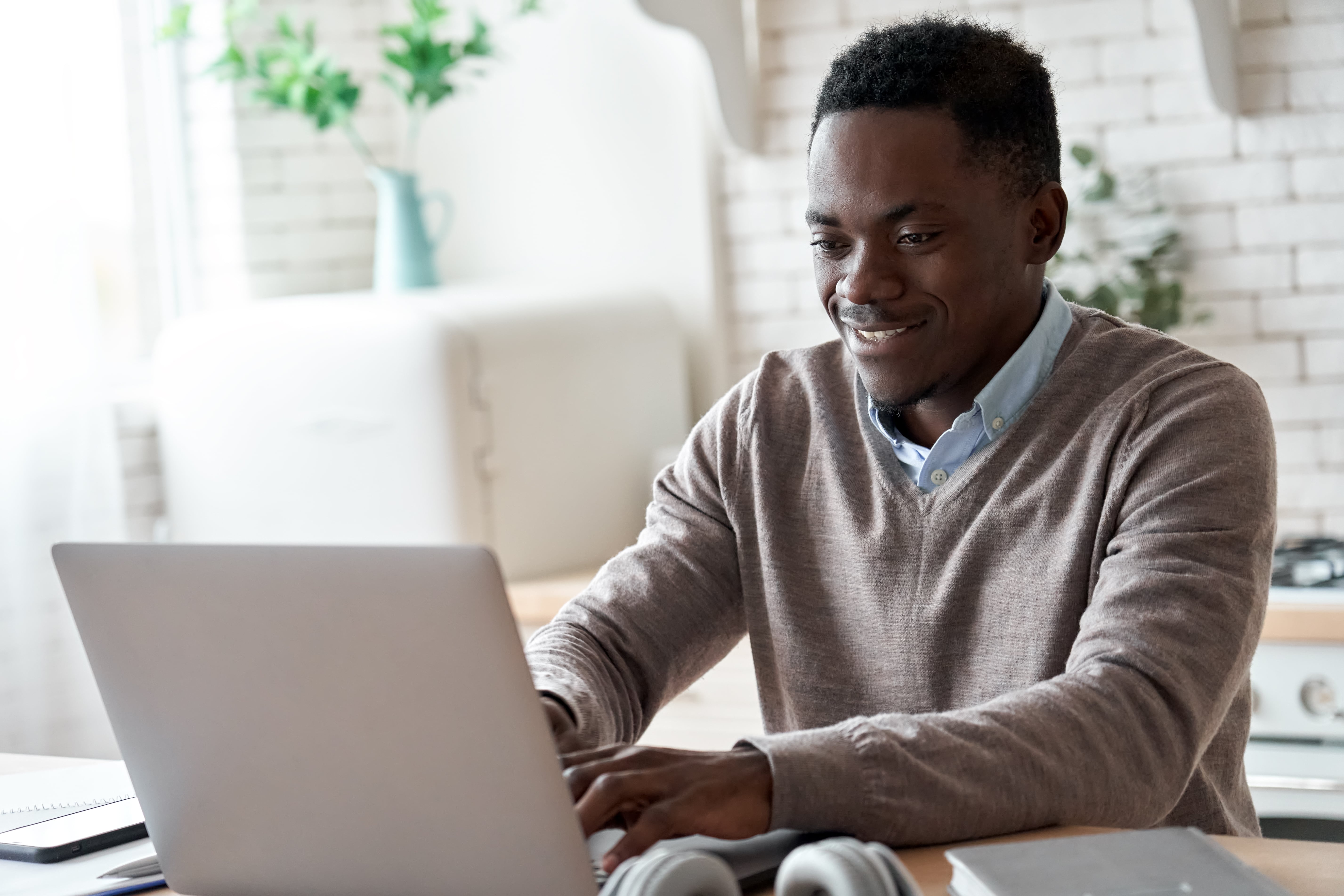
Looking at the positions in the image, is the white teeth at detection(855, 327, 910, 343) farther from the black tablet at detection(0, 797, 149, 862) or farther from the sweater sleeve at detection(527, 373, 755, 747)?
the black tablet at detection(0, 797, 149, 862)

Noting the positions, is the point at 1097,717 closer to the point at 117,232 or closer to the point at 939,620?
the point at 939,620

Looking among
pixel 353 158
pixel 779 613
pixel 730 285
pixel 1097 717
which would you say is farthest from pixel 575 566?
pixel 1097 717

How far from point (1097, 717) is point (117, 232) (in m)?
2.66

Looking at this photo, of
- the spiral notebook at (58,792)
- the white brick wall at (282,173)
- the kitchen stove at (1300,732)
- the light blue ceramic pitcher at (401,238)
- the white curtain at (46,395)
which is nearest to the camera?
the spiral notebook at (58,792)

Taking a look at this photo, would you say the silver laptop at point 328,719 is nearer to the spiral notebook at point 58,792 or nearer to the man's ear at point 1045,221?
the spiral notebook at point 58,792

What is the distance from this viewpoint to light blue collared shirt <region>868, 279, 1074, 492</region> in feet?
5.12

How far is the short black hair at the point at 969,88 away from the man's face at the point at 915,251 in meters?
0.01

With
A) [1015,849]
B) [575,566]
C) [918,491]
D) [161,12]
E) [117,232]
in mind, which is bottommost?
[575,566]

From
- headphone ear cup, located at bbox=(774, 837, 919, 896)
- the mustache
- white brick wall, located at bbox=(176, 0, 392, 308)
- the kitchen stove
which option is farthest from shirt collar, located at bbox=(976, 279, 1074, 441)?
white brick wall, located at bbox=(176, 0, 392, 308)

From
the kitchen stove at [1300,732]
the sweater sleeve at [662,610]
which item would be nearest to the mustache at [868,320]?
the sweater sleeve at [662,610]

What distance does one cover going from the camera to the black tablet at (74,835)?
1.28m

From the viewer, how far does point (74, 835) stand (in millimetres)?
1312

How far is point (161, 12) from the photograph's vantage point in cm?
341

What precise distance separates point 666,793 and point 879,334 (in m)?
0.62
